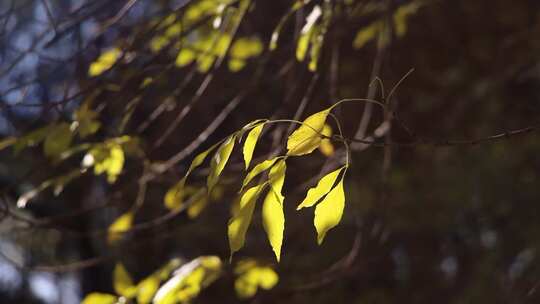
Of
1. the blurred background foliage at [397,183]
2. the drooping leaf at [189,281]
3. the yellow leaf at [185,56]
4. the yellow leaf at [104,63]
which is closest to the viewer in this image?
the drooping leaf at [189,281]

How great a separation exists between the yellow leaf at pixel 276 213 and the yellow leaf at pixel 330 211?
49 mm

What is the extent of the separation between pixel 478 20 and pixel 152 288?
268 centimetres

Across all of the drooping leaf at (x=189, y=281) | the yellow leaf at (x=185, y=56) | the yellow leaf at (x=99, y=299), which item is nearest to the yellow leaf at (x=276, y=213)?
the drooping leaf at (x=189, y=281)

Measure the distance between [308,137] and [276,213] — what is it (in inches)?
4.1

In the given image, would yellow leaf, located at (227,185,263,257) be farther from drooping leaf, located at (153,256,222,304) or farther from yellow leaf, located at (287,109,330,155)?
drooping leaf, located at (153,256,222,304)

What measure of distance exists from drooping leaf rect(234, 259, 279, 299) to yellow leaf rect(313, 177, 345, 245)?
86cm

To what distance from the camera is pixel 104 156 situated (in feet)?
5.74

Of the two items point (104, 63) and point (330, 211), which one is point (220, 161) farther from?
point (104, 63)

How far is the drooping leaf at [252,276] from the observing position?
189 centimetres

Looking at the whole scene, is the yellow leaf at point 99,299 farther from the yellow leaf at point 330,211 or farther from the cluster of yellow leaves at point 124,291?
the yellow leaf at point 330,211

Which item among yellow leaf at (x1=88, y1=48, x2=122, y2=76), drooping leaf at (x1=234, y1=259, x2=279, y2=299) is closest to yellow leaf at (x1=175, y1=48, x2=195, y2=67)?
yellow leaf at (x1=88, y1=48, x2=122, y2=76)

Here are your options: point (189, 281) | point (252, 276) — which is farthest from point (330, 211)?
point (252, 276)

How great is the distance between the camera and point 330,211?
1.02m

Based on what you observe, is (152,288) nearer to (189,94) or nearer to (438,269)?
(189,94)
